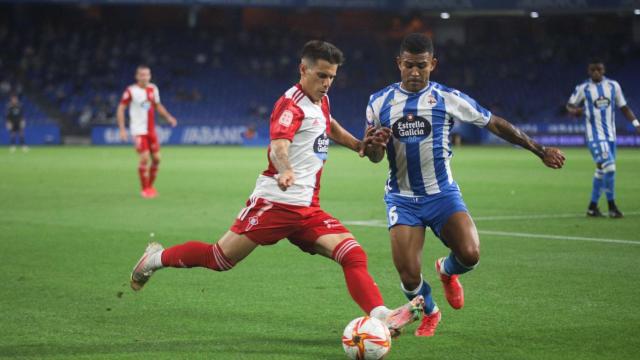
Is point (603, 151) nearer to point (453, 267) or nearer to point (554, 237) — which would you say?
point (554, 237)

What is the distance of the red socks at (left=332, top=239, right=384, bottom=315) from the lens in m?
6.53

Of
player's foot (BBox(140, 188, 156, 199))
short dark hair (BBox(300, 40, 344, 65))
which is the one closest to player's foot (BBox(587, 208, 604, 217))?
player's foot (BBox(140, 188, 156, 199))

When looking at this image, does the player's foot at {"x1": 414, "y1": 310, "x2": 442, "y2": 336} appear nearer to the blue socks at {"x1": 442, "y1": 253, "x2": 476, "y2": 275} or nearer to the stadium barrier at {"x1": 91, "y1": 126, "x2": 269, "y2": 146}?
the blue socks at {"x1": 442, "y1": 253, "x2": 476, "y2": 275}

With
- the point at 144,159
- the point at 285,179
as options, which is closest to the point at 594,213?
the point at 144,159

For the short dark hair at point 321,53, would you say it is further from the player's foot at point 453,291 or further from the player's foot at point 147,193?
the player's foot at point 147,193

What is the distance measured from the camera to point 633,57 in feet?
172

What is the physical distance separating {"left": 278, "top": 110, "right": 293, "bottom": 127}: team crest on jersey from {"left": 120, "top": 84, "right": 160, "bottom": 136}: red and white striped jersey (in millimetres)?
13086

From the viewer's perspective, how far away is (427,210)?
24.3ft

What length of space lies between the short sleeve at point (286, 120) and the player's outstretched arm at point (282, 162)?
0.15ft

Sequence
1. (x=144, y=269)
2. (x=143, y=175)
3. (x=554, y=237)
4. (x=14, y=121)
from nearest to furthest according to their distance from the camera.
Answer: (x=144, y=269), (x=554, y=237), (x=143, y=175), (x=14, y=121)

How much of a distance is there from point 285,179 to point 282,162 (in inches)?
7.9

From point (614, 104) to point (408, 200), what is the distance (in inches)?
365

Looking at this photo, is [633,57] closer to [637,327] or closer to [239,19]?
[239,19]

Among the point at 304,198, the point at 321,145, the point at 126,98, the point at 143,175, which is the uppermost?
the point at 126,98
